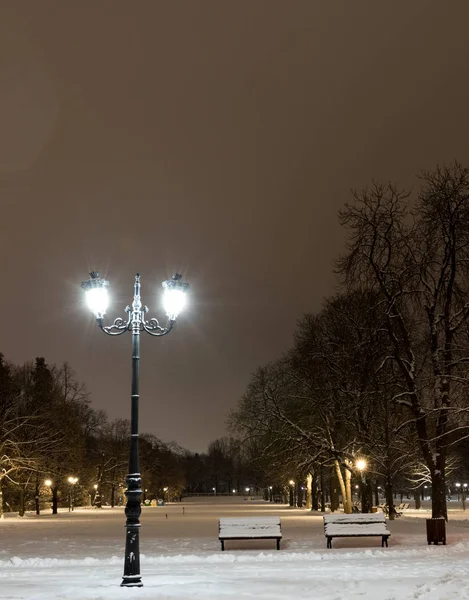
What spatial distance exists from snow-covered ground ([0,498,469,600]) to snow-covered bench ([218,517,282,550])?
48cm

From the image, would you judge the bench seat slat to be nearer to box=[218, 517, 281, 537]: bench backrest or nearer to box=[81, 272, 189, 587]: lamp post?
box=[218, 517, 281, 537]: bench backrest

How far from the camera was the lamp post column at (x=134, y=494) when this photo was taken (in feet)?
46.0

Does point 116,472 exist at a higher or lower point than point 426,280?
lower

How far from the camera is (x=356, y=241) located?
29281 mm

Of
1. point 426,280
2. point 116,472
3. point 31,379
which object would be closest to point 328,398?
point 426,280

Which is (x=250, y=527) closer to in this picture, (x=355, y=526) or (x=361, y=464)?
(x=355, y=526)

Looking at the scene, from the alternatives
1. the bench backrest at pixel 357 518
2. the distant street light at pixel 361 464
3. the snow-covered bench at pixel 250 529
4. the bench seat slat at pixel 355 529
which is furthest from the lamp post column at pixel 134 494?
the distant street light at pixel 361 464

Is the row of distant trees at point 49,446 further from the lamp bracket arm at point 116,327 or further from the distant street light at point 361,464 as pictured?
the lamp bracket arm at point 116,327

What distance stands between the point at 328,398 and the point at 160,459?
95.7m

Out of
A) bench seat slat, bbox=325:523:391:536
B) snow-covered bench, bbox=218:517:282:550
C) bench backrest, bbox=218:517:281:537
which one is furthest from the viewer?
bench seat slat, bbox=325:523:391:536

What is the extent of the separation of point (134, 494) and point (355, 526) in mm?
11219

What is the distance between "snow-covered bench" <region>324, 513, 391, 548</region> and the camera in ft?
75.6

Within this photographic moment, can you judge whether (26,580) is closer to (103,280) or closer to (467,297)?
(103,280)

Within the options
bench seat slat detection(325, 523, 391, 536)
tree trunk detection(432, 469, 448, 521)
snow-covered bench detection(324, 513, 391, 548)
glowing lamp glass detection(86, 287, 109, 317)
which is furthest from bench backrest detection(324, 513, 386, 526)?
glowing lamp glass detection(86, 287, 109, 317)
